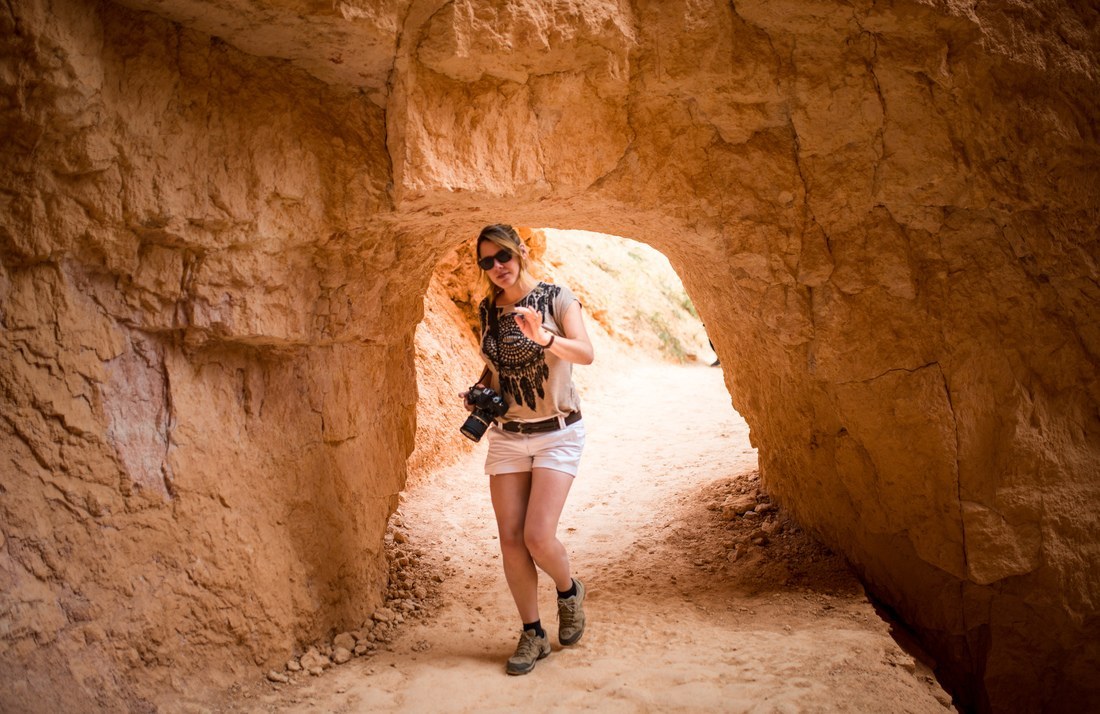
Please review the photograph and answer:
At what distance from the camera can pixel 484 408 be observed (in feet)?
10.1

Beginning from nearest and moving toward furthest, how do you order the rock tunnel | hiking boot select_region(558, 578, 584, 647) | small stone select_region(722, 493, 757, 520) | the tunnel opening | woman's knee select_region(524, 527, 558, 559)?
the rock tunnel, woman's knee select_region(524, 527, 558, 559), hiking boot select_region(558, 578, 584, 647), the tunnel opening, small stone select_region(722, 493, 757, 520)

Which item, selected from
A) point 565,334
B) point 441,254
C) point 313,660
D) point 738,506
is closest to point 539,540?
point 565,334

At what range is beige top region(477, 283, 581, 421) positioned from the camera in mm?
3053

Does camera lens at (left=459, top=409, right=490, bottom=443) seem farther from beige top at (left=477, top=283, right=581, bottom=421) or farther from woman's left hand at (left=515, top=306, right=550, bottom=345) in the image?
woman's left hand at (left=515, top=306, right=550, bottom=345)

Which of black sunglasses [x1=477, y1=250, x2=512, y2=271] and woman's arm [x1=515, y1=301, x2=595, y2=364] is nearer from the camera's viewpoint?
woman's arm [x1=515, y1=301, x2=595, y2=364]

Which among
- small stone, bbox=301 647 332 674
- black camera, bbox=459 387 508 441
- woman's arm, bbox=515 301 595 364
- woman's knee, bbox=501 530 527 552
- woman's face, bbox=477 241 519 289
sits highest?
woman's face, bbox=477 241 519 289

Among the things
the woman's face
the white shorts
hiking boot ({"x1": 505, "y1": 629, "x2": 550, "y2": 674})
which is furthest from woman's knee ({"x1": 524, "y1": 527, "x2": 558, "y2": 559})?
the woman's face

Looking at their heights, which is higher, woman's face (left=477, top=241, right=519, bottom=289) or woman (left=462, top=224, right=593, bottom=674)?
woman's face (left=477, top=241, right=519, bottom=289)

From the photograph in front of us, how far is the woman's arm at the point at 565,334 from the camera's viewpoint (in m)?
2.82

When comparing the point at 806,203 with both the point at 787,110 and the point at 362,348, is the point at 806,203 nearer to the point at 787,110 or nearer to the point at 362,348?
the point at 787,110

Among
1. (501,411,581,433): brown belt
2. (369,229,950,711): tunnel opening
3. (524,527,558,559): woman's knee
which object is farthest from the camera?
(369,229,950,711): tunnel opening

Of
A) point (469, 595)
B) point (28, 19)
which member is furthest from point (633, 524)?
point (28, 19)

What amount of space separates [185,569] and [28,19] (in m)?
1.93

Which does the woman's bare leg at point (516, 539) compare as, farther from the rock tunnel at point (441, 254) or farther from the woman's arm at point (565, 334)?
the rock tunnel at point (441, 254)
